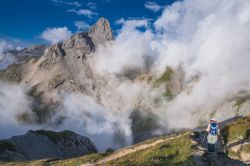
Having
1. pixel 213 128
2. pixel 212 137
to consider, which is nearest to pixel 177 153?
pixel 212 137

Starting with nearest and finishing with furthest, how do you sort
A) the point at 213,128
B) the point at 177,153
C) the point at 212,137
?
the point at 177,153
the point at 212,137
the point at 213,128

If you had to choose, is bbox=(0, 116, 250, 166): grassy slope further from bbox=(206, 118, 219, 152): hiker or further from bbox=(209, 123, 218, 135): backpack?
bbox=(209, 123, 218, 135): backpack

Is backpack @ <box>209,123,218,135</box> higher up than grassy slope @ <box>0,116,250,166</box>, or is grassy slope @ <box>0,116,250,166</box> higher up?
backpack @ <box>209,123,218,135</box>

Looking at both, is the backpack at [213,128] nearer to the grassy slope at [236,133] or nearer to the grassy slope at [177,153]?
the grassy slope at [177,153]

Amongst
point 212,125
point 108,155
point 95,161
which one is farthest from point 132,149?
point 212,125

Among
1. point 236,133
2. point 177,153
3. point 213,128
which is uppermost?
point 213,128

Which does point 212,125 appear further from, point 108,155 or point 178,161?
point 108,155

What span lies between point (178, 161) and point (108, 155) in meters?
22.5

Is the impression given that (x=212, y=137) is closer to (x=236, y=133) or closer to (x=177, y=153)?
(x=177, y=153)

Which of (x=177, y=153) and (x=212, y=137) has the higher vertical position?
(x=212, y=137)

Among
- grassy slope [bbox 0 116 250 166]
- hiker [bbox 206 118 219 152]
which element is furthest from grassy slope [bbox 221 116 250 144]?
hiker [bbox 206 118 219 152]

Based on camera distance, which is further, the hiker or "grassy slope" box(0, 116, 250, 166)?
Answer: the hiker

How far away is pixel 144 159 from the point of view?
3900 cm

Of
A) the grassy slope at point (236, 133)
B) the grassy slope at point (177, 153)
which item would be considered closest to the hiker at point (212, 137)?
the grassy slope at point (177, 153)
